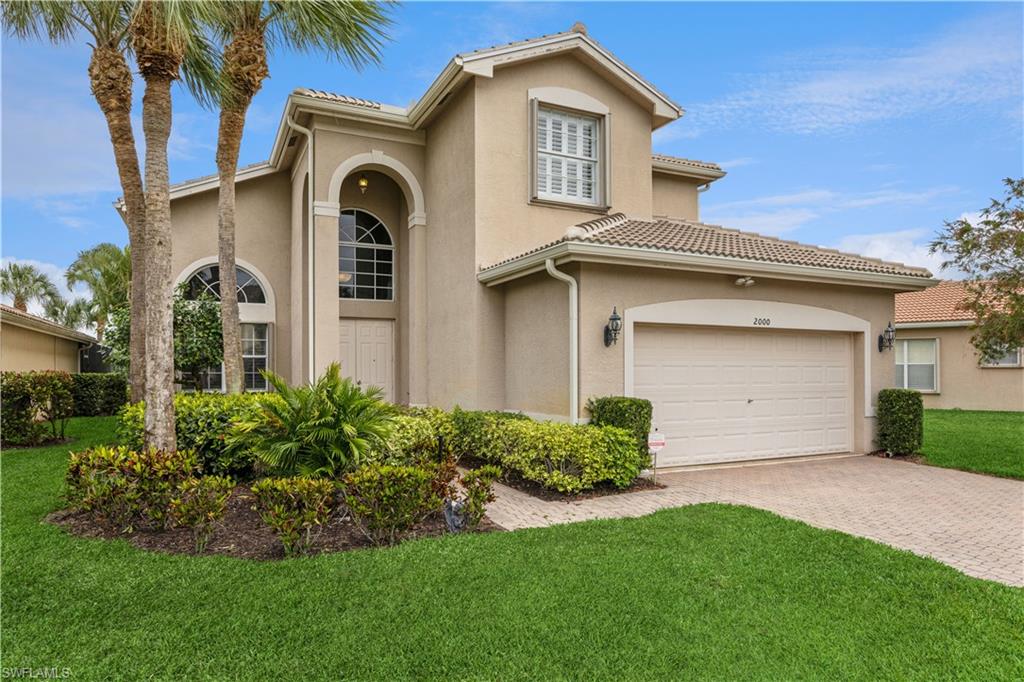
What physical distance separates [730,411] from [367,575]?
783cm

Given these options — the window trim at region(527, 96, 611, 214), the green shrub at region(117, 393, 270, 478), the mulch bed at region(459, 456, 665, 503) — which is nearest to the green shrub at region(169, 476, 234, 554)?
the green shrub at region(117, 393, 270, 478)

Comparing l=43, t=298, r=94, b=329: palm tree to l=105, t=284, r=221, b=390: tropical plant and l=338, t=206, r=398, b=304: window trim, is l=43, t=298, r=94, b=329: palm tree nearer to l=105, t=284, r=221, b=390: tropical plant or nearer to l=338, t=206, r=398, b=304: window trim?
l=105, t=284, r=221, b=390: tropical plant

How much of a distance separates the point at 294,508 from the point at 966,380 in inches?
966

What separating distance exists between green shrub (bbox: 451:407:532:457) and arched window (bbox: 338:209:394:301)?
5.39 metres

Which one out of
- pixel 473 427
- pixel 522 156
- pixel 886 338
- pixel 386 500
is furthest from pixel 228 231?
pixel 886 338

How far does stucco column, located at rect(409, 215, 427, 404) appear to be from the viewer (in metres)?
13.6

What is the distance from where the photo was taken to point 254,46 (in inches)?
429

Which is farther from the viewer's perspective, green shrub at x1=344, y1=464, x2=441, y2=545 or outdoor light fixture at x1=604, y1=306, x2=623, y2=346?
outdoor light fixture at x1=604, y1=306, x2=623, y2=346

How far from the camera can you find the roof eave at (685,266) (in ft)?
29.8

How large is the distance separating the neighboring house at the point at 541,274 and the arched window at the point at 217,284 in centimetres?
5

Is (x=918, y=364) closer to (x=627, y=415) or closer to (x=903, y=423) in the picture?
(x=903, y=423)

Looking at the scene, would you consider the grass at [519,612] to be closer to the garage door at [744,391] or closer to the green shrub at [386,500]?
the green shrub at [386,500]

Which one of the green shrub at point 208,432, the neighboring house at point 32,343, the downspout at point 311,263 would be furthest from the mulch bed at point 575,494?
the neighboring house at point 32,343

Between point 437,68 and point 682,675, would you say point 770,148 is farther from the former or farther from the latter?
point 682,675
